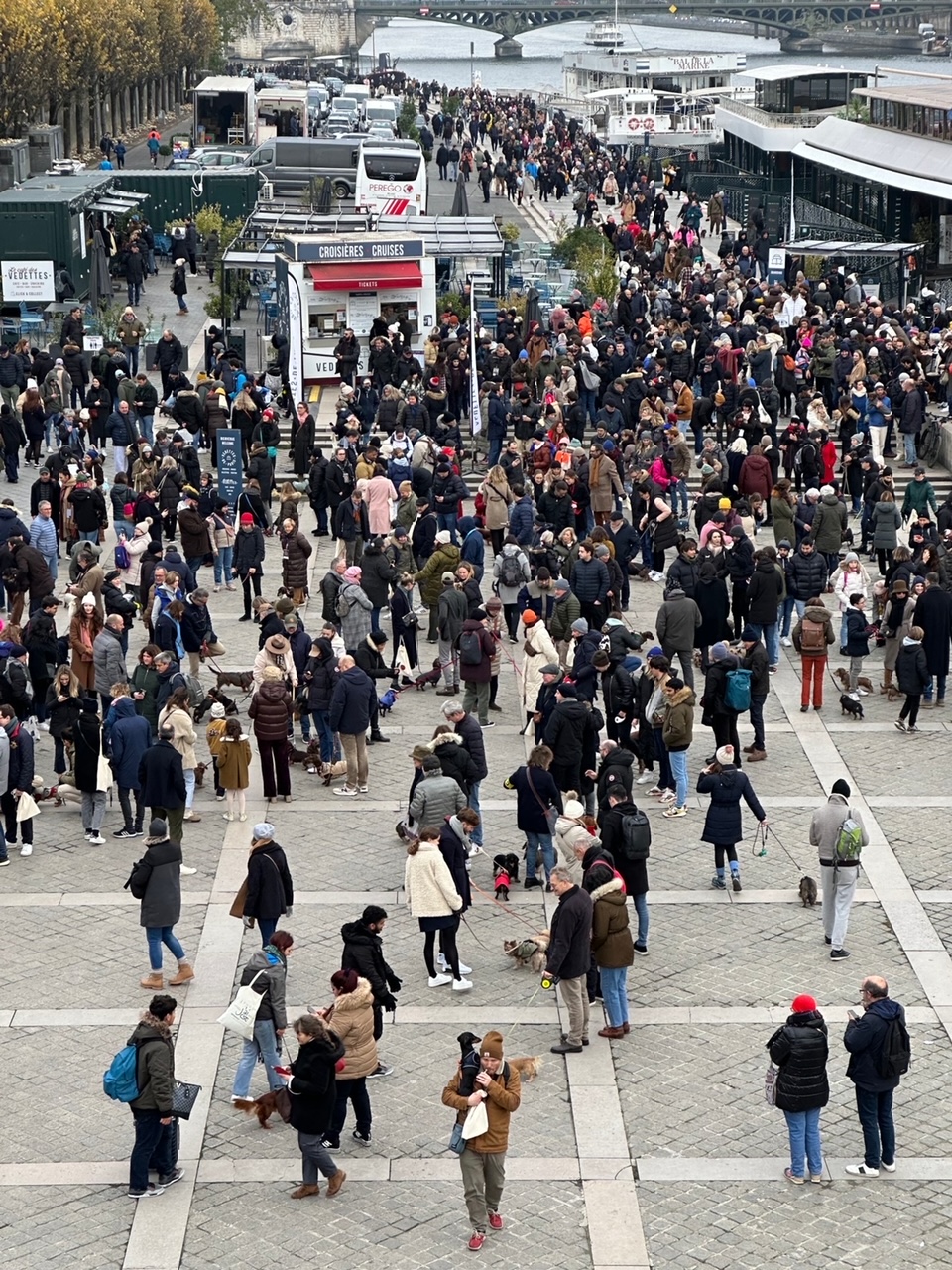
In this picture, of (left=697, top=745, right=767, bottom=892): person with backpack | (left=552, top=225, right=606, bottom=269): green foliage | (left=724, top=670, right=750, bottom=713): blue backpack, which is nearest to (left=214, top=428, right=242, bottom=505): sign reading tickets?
(left=724, top=670, right=750, bottom=713): blue backpack

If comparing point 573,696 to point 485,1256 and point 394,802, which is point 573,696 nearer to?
point 394,802

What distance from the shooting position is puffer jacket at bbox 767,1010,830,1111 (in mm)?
11984

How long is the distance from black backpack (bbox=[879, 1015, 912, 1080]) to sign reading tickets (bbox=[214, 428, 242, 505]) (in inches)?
646

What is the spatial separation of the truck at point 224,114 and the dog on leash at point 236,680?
177 ft

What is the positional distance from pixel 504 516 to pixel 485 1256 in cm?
1429

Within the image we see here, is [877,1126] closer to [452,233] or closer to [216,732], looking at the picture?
[216,732]

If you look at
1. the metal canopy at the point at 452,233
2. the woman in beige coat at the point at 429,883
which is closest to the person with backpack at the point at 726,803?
the woman in beige coat at the point at 429,883

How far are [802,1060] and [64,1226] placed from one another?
13.6 ft

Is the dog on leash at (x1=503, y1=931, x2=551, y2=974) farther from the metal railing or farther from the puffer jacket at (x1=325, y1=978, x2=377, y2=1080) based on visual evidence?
the metal railing

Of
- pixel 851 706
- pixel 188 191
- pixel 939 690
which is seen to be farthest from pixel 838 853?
pixel 188 191

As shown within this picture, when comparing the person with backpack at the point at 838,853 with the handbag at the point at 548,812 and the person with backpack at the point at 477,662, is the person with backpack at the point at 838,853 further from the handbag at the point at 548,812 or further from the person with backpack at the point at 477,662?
the person with backpack at the point at 477,662

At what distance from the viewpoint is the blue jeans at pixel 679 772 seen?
18.0 m

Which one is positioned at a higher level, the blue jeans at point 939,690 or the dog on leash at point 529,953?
the blue jeans at point 939,690

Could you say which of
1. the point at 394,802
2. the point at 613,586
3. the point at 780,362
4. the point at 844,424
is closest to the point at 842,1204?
the point at 394,802
